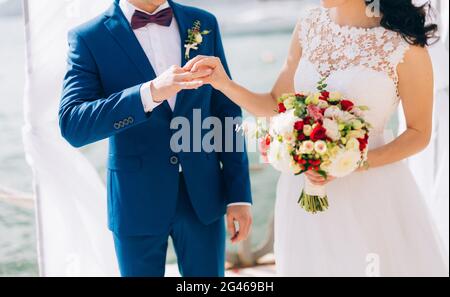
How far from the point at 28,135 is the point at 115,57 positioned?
2.80 feet

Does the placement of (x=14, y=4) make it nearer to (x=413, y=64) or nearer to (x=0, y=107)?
(x=413, y=64)

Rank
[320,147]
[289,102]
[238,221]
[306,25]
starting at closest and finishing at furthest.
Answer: [320,147] < [289,102] < [238,221] < [306,25]

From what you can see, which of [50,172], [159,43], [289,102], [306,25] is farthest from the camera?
[50,172]

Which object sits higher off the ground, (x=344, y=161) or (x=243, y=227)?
(x=344, y=161)

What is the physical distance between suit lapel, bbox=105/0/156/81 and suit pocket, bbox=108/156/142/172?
0.30m

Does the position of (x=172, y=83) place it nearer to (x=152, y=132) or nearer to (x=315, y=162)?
(x=152, y=132)

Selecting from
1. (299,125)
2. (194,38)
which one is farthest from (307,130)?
(194,38)

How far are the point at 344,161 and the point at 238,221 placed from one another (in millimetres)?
520

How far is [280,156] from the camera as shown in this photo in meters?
2.07

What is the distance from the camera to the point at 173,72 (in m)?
2.00

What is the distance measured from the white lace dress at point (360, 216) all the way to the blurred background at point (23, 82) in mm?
1400

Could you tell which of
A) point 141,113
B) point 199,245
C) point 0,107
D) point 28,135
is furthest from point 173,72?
point 0,107

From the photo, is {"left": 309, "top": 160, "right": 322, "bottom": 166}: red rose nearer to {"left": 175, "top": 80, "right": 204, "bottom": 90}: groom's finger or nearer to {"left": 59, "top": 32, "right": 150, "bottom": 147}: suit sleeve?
{"left": 175, "top": 80, "right": 204, "bottom": 90}: groom's finger

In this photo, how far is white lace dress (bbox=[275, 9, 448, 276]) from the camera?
91.0 inches
